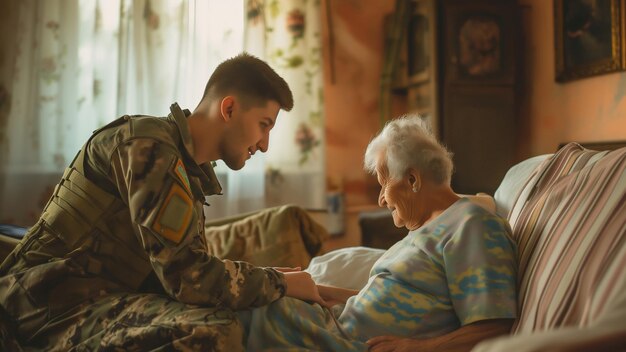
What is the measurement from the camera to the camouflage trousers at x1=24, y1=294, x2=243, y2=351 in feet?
3.88

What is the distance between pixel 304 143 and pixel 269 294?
88.5 inches

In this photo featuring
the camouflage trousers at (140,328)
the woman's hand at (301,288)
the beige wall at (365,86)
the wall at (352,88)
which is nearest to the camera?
the camouflage trousers at (140,328)

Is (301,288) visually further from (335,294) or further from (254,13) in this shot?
(254,13)

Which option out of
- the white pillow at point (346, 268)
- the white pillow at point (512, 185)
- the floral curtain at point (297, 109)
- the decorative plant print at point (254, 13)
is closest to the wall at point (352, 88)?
the floral curtain at point (297, 109)

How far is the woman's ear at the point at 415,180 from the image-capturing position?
1475 millimetres

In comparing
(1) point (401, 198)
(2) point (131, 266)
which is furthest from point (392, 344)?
(2) point (131, 266)

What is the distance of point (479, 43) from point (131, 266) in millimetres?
2548

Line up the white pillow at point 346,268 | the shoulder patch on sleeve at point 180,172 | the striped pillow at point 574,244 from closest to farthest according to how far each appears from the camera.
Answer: the striped pillow at point 574,244, the shoulder patch on sleeve at point 180,172, the white pillow at point 346,268

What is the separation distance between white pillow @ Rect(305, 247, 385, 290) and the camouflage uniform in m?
0.39

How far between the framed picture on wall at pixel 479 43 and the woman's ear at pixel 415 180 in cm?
200

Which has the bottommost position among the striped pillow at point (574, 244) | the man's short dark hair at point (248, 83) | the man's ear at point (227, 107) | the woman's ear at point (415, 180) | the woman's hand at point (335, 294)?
the woman's hand at point (335, 294)

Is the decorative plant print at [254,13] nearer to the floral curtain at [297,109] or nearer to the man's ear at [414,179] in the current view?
the floral curtain at [297,109]

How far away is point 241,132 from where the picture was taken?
156 cm

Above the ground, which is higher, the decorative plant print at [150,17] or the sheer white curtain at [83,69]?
the decorative plant print at [150,17]
